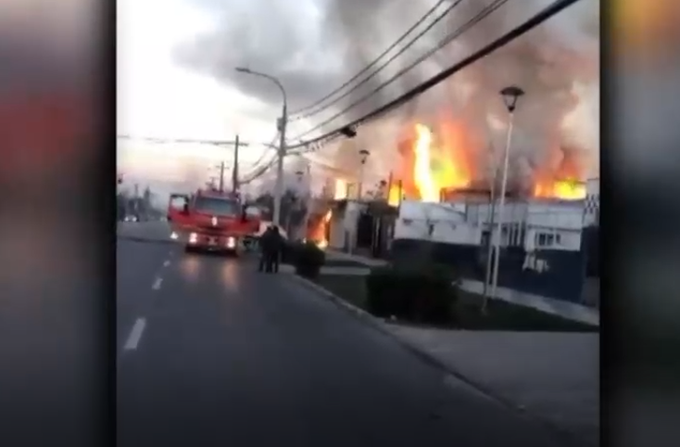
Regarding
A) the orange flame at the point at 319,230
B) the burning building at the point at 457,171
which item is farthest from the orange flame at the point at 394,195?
the orange flame at the point at 319,230

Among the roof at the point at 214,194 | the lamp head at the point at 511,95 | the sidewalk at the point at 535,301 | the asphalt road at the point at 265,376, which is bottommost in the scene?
the asphalt road at the point at 265,376

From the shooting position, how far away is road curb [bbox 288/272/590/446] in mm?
1990

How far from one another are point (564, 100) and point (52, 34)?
0.98 metres

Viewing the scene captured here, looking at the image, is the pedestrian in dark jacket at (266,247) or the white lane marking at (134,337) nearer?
the white lane marking at (134,337)

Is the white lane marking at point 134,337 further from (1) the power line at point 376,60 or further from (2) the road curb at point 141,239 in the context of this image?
(1) the power line at point 376,60

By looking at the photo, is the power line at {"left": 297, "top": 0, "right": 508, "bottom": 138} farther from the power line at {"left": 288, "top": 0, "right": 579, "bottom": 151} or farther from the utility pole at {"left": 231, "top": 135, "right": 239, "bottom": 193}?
the utility pole at {"left": 231, "top": 135, "right": 239, "bottom": 193}

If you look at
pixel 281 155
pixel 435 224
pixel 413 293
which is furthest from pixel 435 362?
pixel 281 155

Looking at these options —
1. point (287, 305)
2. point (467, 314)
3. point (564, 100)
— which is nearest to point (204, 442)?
point (287, 305)

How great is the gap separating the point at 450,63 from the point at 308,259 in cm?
47

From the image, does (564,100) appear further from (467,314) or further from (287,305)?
(287,305)

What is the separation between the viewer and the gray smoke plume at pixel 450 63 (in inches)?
78.5

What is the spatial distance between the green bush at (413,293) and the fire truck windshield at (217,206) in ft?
0.97

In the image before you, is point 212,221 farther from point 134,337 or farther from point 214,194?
point 134,337

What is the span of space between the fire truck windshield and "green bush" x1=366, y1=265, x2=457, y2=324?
30 centimetres
